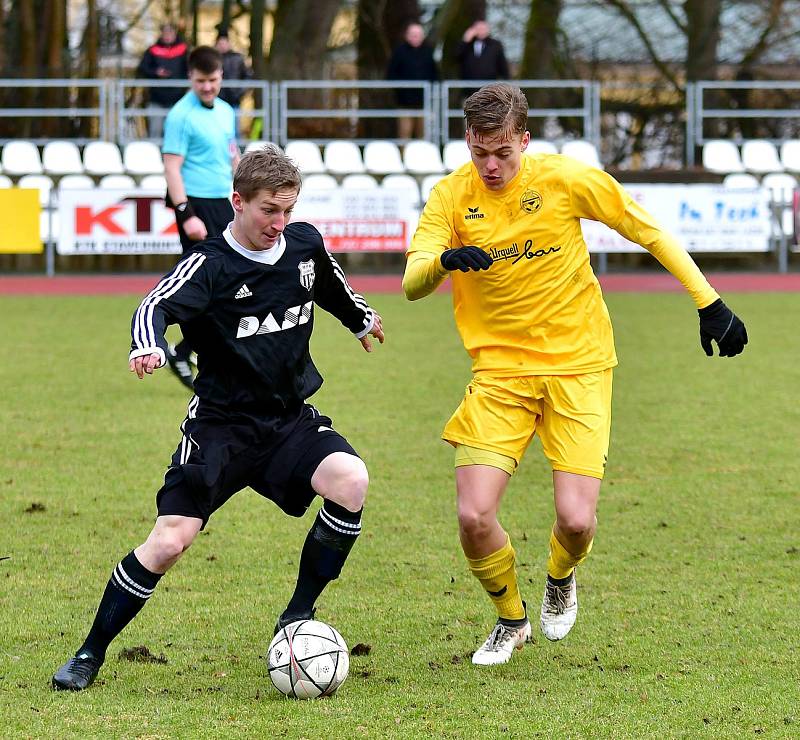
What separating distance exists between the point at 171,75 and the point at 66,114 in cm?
158

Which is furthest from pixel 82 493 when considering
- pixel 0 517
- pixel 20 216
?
pixel 20 216

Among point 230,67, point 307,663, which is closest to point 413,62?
point 230,67

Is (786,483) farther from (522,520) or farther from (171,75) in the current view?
(171,75)

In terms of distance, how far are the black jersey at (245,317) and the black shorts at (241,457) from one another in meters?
0.06

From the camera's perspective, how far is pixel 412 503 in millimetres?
6383

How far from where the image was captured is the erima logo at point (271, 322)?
4195 mm

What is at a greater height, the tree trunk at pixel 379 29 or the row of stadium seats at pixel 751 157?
the tree trunk at pixel 379 29

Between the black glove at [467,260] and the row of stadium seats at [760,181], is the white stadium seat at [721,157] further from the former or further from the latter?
the black glove at [467,260]

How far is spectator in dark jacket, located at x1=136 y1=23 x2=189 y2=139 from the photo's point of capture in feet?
63.4

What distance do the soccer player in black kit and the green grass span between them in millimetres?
343

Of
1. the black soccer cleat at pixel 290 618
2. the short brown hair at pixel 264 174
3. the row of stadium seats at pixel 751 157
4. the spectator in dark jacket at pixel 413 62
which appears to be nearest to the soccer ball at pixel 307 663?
the black soccer cleat at pixel 290 618

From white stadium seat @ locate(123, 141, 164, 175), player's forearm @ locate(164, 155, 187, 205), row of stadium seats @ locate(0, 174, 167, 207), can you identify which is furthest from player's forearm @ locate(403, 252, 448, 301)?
white stadium seat @ locate(123, 141, 164, 175)

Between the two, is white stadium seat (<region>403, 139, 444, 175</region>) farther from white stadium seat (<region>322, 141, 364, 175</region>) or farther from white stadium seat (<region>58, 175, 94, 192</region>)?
white stadium seat (<region>58, 175, 94, 192</region>)

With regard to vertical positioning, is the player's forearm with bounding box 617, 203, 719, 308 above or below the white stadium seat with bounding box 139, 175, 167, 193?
below
